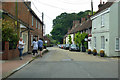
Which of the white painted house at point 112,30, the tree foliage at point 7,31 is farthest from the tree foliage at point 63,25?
the tree foliage at point 7,31

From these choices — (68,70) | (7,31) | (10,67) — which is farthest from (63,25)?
(68,70)

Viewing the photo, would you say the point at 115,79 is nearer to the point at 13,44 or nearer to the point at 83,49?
the point at 13,44

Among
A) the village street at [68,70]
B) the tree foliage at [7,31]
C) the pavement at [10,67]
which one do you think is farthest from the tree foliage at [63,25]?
the pavement at [10,67]

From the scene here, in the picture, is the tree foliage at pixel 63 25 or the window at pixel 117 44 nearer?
the window at pixel 117 44

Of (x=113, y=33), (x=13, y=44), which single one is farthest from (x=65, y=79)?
(x=113, y=33)

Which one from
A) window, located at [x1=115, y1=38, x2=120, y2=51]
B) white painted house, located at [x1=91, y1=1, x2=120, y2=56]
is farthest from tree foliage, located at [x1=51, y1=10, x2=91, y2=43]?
window, located at [x1=115, y1=38, x2=120, y2=51]

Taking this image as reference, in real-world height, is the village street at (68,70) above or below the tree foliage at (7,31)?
below

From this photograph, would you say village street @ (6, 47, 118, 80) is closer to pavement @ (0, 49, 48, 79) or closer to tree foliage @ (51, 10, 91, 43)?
pavement @ (0, 49, 48, 79)

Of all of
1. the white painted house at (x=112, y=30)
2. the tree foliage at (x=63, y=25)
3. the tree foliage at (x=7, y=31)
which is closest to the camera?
the tree foliage at (x=7, y=31)

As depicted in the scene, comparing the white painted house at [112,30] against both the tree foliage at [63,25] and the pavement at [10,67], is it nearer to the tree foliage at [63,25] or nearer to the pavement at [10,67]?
the pavement at [10,67]

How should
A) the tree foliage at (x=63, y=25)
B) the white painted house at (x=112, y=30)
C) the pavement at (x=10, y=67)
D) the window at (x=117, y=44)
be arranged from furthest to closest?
1. the tree foliage at (x=63, y=25)
2. the window at (x=117, y=44)
3. the white painted house at (x=112, y=30)
4. the pavement at (x=10, y=67)

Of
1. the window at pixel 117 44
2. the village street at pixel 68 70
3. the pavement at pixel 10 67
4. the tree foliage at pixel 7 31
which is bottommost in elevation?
the village street at pixel 68 70

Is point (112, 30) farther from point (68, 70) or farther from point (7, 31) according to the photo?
point (7, 31)

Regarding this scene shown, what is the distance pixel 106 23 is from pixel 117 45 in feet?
9.57
